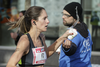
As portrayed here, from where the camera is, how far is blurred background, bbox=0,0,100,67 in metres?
7.38

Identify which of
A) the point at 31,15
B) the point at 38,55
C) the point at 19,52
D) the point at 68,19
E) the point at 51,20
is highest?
the point at 31,15

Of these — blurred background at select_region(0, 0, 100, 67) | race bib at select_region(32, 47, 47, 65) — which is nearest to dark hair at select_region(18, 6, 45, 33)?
race bib at select_region(32, 47, 47, 65)

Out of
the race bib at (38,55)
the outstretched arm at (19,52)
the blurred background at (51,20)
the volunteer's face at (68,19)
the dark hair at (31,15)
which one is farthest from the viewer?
the blurred background at (51,20)

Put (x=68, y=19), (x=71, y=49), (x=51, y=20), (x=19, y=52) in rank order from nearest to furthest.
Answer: (x=19, y=52) → (x=71, y=49) → (x=68, y=19) → (x=51, y=20)

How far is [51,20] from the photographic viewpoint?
307 inches

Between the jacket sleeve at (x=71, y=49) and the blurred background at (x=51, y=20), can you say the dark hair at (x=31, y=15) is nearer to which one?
the jacket sleeve at (x=71, y=49)

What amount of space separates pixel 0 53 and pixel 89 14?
12.6 feet

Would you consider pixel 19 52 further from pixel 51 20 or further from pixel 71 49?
pixel 51 20

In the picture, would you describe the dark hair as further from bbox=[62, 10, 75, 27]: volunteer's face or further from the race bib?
bbox=[62, 10, 75, 27]: volunteer's face

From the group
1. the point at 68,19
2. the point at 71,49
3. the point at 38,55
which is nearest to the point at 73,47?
the point at 71,49

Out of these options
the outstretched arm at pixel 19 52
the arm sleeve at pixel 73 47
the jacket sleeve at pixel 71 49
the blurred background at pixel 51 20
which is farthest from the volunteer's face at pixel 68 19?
the blurred background at pixel 51 20

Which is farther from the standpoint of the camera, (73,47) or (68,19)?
(68,19)

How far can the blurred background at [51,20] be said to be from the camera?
7379 mm

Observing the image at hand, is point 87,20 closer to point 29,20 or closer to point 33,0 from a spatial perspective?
point 33,0
